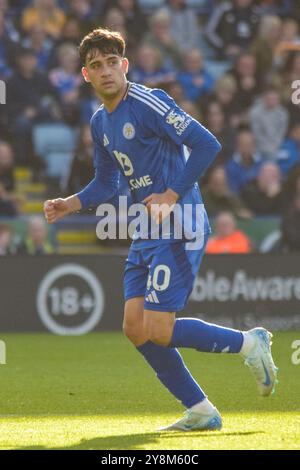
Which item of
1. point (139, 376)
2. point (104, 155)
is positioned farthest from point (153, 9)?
point (104, 155)

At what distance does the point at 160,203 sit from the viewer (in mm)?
6223

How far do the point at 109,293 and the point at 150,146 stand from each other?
19.2ft

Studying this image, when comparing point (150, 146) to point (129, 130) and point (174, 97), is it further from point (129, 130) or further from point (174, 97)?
point (174, 97)

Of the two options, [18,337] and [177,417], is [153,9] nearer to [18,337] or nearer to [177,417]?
[18,337]

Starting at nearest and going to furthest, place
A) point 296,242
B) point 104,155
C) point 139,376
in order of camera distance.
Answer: point 104,155, point 139,376, point 296,242

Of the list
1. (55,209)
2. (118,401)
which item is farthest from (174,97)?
(55,209)

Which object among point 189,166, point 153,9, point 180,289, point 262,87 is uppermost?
point 153,9

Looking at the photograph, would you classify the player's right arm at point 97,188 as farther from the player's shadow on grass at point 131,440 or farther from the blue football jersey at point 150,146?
the player's shadow on grass at point 131,440

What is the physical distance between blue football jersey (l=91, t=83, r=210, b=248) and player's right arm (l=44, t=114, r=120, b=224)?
267mm

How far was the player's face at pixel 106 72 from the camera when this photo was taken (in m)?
6.39

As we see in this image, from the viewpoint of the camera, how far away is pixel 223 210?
13523mm

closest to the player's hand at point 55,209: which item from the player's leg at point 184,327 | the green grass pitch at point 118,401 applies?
the player's leg at point 184,327

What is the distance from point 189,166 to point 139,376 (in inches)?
121

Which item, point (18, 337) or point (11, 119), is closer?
point (18, 337)
